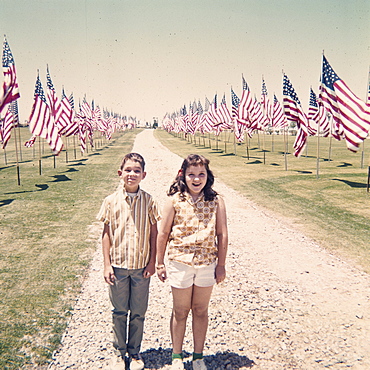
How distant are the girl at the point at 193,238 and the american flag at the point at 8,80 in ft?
37.1

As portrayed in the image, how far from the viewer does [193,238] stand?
3674mm

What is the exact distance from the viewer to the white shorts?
3.67 m

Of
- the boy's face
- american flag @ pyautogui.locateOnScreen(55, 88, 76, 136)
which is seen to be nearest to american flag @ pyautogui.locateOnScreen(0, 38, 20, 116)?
american flag @ pyautogui.locateOnScreen(55, 88, 76, 136)

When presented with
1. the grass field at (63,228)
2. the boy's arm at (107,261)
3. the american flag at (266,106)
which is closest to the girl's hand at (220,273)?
the boy's arm at (107,261)

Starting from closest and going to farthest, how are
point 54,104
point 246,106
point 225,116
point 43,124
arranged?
point 43,124 < point 54,104 < point 246,106 < point 225,116

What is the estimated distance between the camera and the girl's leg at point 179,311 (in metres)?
3.73

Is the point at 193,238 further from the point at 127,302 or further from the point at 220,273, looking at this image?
the point at 127,302

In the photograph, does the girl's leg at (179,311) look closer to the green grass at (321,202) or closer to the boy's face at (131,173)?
the boy's face at (131,173)

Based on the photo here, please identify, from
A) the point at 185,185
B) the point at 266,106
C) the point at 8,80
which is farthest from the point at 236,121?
the point at 185,185

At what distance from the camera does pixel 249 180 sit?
58.4 ft

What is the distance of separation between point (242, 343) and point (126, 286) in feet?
5.21

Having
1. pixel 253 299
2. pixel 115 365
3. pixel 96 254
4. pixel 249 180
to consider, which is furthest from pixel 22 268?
pixel 249 180

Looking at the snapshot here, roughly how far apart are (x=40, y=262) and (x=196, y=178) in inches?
184

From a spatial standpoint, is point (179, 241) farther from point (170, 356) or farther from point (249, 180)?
point (249, 180)
